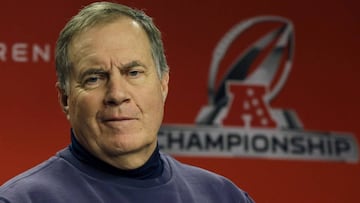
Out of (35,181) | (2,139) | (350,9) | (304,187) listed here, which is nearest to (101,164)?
(35,181)

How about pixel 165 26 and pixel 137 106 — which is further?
pixel 165 26

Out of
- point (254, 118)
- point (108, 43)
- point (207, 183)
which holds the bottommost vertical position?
point (254, 118)

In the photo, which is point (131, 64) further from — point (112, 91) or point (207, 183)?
point (207, 183)

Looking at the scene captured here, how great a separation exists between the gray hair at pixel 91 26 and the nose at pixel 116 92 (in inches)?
3.1

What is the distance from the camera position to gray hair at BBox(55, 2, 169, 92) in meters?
1.12

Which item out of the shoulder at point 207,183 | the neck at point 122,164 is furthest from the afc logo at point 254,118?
the neck at point 122,164

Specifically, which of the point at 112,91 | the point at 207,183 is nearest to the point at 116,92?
the point at 112,91

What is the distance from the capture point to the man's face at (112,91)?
110 centimetres

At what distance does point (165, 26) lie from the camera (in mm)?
2613

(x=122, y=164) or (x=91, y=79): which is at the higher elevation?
(x=91, y=79)

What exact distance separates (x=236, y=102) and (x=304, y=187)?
0.38m

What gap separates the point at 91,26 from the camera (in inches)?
43.9

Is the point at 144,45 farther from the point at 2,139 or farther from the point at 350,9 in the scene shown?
the point at 350,9

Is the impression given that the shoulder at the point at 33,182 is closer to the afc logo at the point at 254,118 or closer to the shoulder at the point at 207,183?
the shoulder at the point at 207,183
